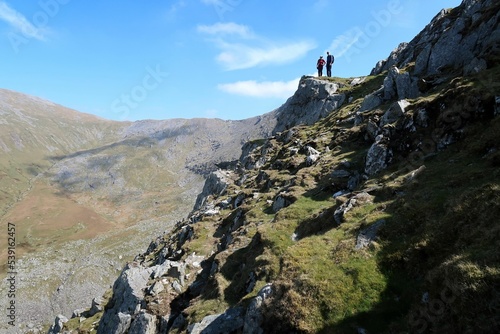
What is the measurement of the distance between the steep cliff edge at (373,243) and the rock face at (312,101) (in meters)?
30.0

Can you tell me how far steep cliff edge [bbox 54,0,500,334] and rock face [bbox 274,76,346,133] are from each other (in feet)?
98.6

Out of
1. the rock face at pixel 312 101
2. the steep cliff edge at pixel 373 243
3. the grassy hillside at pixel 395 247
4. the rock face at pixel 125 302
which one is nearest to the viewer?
the grassy hillside at pixel 395 247

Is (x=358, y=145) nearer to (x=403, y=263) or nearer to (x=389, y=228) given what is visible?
(x=389, y=228)

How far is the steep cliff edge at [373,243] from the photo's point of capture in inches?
532

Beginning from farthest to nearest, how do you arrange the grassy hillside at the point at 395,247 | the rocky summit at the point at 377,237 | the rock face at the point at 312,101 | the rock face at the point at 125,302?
1. the rock face at the point at 312,101
2. the rock face at the point at 125,302
3. the rocky summit at the point at 377,237
4. the grassy hillside at the point at 395,247

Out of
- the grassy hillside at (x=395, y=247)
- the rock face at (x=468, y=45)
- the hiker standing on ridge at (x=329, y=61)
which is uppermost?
the hiker standing on ridge at (x=329, y=61)

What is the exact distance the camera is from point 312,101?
8919 cm

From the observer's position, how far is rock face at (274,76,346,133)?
79.9 metres

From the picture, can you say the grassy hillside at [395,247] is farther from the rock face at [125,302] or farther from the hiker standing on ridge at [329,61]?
the hiker standing on ridge at [329,61]

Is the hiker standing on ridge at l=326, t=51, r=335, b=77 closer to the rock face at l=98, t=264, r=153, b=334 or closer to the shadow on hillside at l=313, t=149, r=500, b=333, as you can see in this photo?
the shadow on hillside at l=313, t=149, r=500, b=333

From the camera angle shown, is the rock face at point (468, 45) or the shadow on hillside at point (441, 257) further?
the rock face at point (468, 45)

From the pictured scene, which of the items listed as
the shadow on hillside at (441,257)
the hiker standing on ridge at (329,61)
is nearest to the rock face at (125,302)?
the shadow on hillside at (441,257)

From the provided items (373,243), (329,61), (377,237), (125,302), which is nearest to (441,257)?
(373,243)

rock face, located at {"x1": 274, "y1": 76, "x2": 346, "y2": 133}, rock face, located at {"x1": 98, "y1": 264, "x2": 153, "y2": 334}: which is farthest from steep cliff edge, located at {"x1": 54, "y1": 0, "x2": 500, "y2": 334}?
rock face, located at {"x1": 274, "y1": 76, "x2": 346, "y2": 133}
